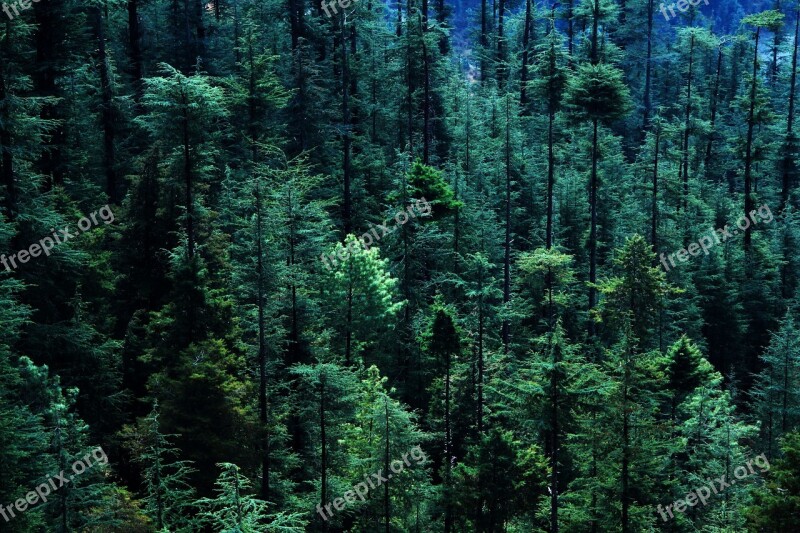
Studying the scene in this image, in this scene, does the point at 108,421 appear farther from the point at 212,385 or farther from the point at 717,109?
the point at 717,109

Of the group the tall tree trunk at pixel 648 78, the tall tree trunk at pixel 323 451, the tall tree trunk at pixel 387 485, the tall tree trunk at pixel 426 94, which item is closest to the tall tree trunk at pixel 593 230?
the tall tree trunk at pixel 426 94

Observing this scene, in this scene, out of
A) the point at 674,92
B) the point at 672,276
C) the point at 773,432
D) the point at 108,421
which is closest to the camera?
the point at 108,421

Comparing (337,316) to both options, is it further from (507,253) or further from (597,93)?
(597,93)

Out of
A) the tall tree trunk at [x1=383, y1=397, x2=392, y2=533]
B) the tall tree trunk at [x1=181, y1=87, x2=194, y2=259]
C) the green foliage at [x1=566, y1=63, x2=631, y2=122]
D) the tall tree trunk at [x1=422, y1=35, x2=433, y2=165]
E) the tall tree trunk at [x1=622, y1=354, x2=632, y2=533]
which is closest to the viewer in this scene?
the tall tree trunk at [x1=622, y1=354, x2=632, y2=533]

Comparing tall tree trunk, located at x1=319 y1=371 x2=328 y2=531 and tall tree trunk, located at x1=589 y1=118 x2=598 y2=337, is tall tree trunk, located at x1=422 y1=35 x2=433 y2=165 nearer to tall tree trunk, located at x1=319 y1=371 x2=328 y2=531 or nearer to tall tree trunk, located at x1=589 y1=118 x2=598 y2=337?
tall tree trunk, located at x1=589 y1=118 x2=598 y2=337

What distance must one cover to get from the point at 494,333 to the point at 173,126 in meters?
17.9

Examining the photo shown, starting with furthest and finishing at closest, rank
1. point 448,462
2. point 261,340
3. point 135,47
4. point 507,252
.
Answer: point 135,47 < point 507,252 < point 448,462 < point 261,340

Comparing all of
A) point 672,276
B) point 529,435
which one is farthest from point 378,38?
point 529,435

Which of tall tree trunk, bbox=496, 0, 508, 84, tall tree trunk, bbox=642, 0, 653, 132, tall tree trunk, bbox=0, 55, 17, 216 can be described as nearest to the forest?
tall tree trunk, bbox=0, 55, 17, 216

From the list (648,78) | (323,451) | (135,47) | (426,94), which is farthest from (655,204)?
(135,47)

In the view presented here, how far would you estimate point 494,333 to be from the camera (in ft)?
121

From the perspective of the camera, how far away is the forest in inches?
979

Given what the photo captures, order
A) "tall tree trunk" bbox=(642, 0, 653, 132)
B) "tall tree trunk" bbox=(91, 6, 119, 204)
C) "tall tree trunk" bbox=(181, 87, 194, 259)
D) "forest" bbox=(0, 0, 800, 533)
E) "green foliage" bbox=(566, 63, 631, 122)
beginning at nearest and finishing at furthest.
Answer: "forest" bbox=(0, 0, 800, 533)
"tall tree trunk" bbox=(181, 87, 194, 259)
"tall tree trunk" bbox=(91, 6, 119, 204)
"green foliage" bbox=(566, 63, 631, 122)
"tall tree trunk" bbox=(642, 0, 653, 132)

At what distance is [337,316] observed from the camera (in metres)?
34.1
